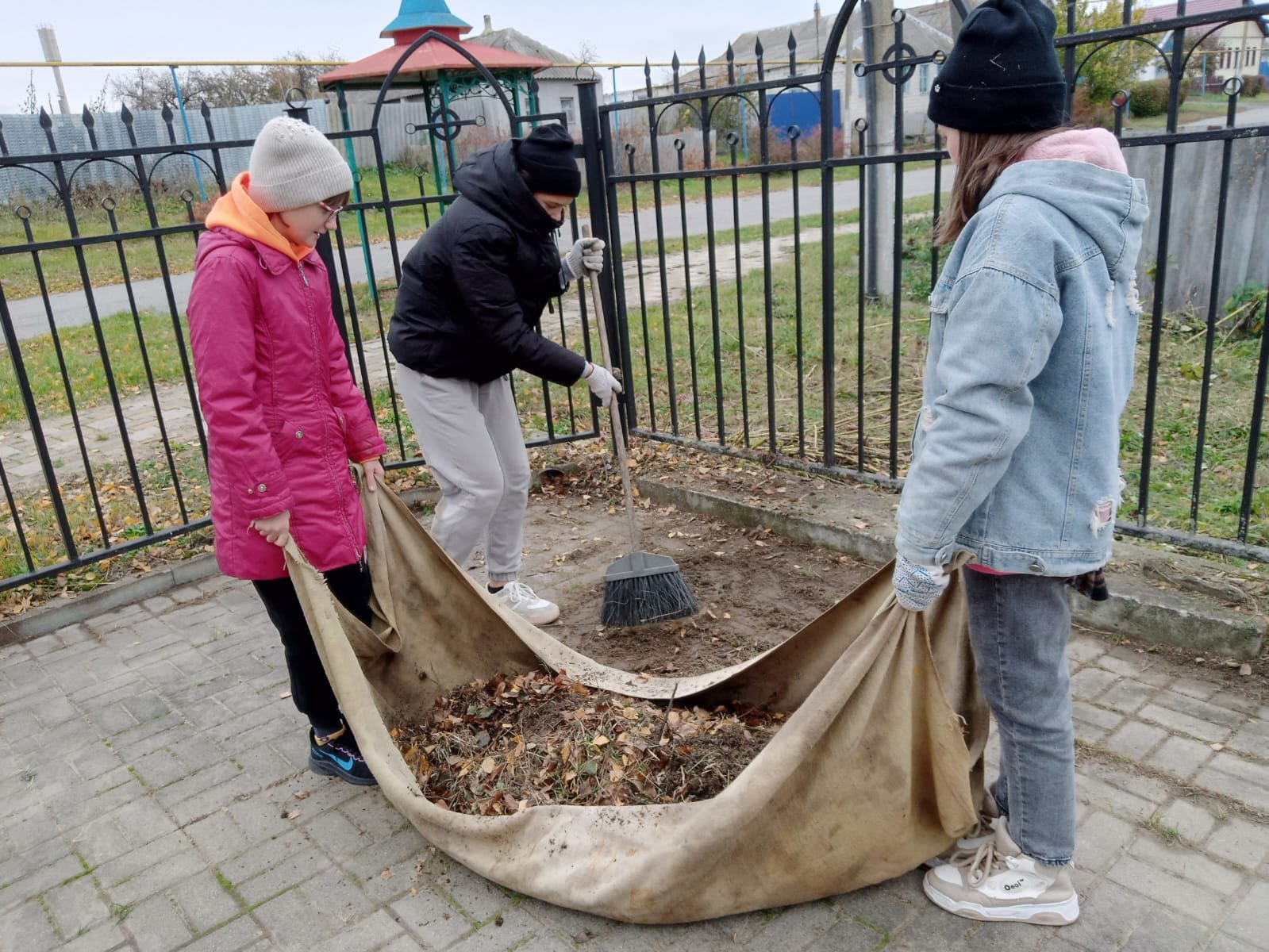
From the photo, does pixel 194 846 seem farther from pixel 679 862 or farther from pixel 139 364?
pixel 139 364

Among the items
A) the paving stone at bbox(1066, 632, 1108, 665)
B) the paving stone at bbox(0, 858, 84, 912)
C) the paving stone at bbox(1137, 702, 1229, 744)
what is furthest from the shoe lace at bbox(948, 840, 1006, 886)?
the paving stone at bbox(0, 858, 84, 912)

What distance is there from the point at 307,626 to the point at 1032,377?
2.01 metres

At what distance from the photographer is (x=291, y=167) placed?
240 centimetres

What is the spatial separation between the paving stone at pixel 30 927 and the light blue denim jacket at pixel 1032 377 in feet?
7.26

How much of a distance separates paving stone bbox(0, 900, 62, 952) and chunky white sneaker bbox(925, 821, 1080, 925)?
6.89ft

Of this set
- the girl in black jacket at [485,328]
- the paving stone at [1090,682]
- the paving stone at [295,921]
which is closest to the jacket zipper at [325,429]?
the girl in black jacket at [485,328]

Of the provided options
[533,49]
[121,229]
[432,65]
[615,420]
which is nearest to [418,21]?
[432,65]

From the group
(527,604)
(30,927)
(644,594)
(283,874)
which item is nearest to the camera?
(30,927)

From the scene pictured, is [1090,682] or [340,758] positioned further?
[1090,682]

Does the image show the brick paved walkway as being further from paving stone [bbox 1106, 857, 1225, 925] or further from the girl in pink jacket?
the girl in pink jacket

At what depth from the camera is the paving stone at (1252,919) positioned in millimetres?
2053

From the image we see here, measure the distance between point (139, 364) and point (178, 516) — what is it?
4.30 m

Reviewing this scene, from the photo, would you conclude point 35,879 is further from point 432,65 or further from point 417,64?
point 417,64

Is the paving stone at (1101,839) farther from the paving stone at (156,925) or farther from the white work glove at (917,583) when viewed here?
the paving stone at (156,925)
